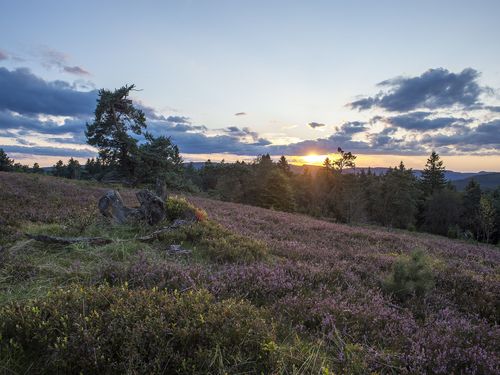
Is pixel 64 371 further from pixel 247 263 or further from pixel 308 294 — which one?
pixel 247 263

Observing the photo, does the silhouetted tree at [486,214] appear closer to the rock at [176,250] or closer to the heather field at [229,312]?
the heather field at [229,312]

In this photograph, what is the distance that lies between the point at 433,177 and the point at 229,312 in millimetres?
107340

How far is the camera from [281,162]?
105062 mm

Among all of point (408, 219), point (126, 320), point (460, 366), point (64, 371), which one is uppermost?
point (126, 320)

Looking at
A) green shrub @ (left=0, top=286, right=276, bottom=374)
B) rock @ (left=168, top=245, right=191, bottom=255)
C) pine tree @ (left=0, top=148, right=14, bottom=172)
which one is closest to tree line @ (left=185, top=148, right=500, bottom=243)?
pine tree @ (left=0, top=148, right=14, bottom=172)

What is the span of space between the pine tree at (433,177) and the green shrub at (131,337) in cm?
10279

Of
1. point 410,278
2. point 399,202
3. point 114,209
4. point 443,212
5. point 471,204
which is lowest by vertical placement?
point 443,212

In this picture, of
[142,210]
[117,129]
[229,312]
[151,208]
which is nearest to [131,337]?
[229,312]

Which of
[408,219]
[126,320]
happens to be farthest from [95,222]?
[408,219]

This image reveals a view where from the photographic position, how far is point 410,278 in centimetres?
650

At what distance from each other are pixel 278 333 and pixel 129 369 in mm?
1898

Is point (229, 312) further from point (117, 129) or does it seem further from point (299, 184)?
point (299, 184)

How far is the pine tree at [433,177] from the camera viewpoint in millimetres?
94812

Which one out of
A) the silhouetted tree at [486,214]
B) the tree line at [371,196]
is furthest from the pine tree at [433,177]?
the silhouetted tree at [486,214]
